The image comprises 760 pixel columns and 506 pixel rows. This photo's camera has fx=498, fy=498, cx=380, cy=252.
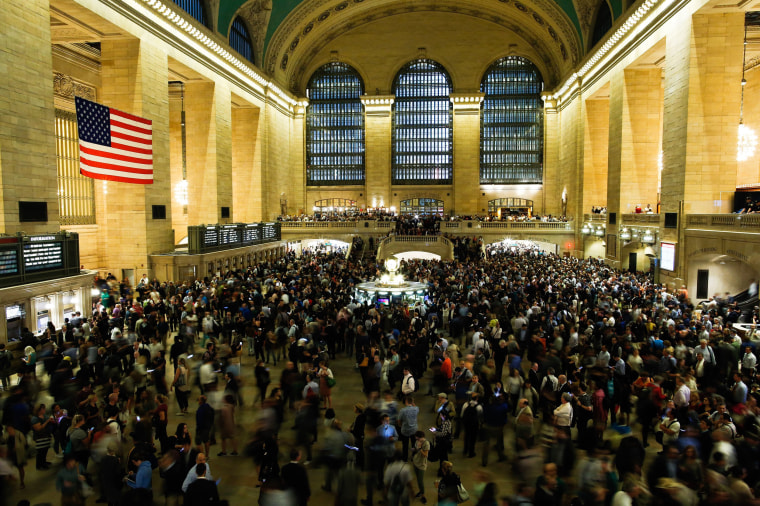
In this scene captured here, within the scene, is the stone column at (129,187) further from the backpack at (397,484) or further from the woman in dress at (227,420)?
the backpack at (397,484)

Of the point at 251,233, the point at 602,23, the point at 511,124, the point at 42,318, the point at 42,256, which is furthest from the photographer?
the point at 511,124

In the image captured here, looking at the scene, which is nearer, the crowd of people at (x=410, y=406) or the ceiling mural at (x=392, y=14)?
the crowd of people at (x=410, y=406)

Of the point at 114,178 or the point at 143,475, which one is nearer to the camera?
the point at 143,475

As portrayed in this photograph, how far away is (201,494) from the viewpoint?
4957 mm

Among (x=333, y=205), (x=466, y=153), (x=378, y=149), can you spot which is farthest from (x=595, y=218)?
Answer: (x=333, y=205)

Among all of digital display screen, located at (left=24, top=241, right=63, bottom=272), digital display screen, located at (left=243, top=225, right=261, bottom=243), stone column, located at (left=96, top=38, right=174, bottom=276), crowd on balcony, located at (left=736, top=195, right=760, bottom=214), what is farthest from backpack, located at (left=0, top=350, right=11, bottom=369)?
crowd on balcony, located at (left=736, top=195, right=760, bottom=214)

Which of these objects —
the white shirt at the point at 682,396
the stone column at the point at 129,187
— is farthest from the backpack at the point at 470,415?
the stone column at the point at 129,187

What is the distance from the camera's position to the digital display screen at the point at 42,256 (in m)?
12.2

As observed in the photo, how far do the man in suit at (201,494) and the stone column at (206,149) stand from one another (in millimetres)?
23812

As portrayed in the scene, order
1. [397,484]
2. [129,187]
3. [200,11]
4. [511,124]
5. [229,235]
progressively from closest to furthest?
1. [397,484]
2. [129,187]
3. [229,235]
4. [200,11]
5. [511,124]

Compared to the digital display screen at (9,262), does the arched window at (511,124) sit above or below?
above

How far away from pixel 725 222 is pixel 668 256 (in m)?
3.23

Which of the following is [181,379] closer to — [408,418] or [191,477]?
[191,477]

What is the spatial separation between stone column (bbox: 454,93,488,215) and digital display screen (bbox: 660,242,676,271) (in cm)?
2205
